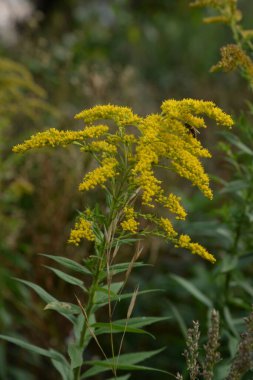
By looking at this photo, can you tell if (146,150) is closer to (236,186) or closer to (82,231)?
(82,231)

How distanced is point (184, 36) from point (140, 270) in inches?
272

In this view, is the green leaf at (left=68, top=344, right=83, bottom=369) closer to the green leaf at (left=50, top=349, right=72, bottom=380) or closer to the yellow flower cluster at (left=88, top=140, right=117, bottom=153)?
the green leaf at (left=50, top=349, right=72, bottom=380)

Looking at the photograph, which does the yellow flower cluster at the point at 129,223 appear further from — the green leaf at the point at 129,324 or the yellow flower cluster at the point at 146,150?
the green leaf at the point at 129,324

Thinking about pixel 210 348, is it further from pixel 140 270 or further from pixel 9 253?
pixel 140 270

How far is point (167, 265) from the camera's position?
16.4 ft

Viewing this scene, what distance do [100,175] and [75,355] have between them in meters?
0.67

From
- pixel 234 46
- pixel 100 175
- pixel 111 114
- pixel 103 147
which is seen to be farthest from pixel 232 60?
pixel 100 175

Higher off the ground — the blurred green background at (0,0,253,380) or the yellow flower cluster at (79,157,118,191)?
the blurred green background at (0,0,253,380)

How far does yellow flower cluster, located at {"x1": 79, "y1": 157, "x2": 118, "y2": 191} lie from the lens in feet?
6.53

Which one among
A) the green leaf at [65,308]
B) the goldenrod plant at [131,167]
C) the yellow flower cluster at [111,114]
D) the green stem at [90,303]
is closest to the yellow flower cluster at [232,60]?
the goldenrod plant at [131,167]

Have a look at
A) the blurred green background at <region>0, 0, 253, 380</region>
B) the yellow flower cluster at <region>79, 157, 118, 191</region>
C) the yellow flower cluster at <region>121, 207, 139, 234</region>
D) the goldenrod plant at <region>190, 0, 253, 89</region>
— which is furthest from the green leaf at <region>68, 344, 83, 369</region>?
the goldenrod plant at <region>190, 0, 253, 89</region>

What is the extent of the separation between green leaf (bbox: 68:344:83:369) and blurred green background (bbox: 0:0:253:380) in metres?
0.40

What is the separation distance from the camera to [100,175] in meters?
2.02

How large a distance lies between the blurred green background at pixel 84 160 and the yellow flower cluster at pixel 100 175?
682 mm
